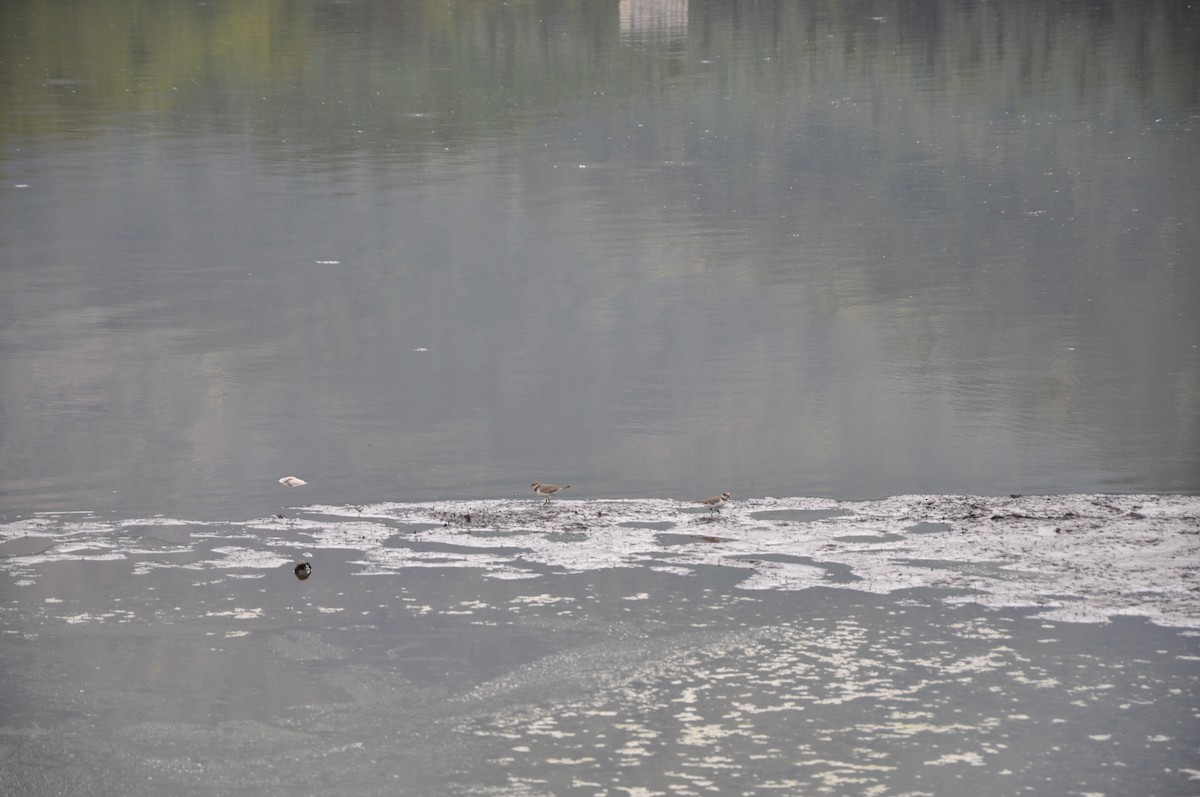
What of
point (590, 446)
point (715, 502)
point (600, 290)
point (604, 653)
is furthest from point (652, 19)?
point (604, 653)

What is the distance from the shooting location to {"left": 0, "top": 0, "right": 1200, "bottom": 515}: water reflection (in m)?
9.79

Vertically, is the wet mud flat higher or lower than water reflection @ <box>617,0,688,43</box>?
lower

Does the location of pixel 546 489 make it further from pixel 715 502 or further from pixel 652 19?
pixel 652 19

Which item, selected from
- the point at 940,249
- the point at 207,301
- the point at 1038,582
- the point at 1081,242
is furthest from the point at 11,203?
the point at 1038,582

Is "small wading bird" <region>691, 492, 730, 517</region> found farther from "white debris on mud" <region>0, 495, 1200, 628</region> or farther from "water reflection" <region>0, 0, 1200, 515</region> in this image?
"water reflection" <region>0, 0, 1200, 515</region>

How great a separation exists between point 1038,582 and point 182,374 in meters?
6.47

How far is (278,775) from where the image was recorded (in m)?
5.78

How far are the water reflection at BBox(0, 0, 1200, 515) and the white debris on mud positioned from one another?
0.40 meters

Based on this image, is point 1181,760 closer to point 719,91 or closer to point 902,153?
point 902,153

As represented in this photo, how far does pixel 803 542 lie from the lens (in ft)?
26.7

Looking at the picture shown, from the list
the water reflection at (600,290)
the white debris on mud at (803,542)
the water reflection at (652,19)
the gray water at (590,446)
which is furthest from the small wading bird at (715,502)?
the water reflection at (652,19)

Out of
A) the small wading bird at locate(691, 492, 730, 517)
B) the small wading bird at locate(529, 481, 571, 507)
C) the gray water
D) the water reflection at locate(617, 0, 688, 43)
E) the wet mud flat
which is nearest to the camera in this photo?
the wet mud flat

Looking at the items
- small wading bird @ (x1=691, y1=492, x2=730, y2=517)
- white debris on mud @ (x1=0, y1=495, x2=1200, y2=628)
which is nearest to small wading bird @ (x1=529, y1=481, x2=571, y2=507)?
white debris on mud @ (x1=0, y1=495, x2=1200, y2=628)

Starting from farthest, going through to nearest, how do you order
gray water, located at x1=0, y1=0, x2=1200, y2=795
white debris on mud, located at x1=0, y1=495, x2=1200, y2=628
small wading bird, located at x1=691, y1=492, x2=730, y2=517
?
small wading bird, located at x1=691, y1=492, x2=730, y2=517 < white debris on mud, located at x1=0, y1=495, x2=1200, y2=628 < gray water, located at x1=0, y1=0, x2=1200, y2=795
